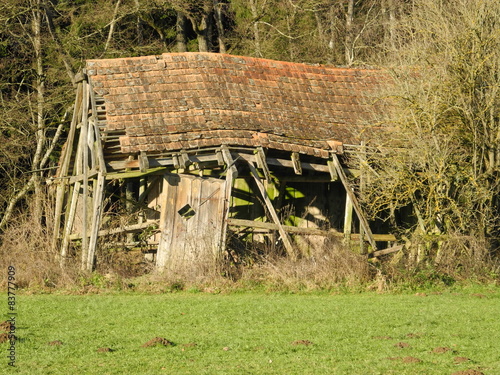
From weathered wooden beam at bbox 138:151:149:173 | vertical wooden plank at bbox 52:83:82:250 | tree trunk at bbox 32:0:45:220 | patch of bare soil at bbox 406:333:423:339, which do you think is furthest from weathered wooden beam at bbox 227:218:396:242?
tree trunk at bbox 32:0:45:220

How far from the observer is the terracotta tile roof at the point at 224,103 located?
16.1 m

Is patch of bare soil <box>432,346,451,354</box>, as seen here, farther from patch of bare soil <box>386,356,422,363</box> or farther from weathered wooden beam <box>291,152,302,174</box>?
weathered wooden beam <box>291,152,302,174</box>

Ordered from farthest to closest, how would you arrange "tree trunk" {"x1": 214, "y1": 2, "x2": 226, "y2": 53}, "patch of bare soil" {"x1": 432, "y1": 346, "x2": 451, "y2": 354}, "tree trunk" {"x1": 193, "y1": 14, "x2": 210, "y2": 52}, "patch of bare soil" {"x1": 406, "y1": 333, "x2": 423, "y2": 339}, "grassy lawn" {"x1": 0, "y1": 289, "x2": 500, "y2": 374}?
1. "tree trunk" {"x1": 214, "y1": 2, "x2": 226, "y2": 53}
2. "tree trunk" {"x1": 193, "y1": 14, "x2": 210, "y2": 52}
3. "patch of bare soil" {"x1": 406, "y1": 333, "x2": 423, "y2": 339}
4. "patch of bare soil" {"x1": 432, "y1": 346, "x2": 451, "y2": 354}
5. "grassy lawn" {"x1": 0, "y1": 289, "x2": 500, "y2": 374}

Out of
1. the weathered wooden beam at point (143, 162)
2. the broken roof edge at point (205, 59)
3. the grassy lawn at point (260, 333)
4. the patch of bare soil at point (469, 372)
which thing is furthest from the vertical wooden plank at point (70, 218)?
the patch of bare soil at point (469, 372)

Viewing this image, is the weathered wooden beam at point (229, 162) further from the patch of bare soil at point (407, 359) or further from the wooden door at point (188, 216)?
the patch of bare soil at point (407, 359)

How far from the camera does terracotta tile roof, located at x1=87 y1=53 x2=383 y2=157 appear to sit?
52.9 feet

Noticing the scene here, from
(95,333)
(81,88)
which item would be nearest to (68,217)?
(81,88)

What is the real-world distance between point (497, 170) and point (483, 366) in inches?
305

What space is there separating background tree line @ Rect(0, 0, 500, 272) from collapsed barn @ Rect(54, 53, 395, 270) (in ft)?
3.54

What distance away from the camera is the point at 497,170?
51.6ft

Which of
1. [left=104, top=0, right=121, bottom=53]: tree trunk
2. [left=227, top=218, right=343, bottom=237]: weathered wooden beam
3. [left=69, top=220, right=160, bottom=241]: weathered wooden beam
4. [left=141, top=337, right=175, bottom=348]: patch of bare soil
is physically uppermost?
[left=104, top=0, right=121, bottom=53]: tree trunk

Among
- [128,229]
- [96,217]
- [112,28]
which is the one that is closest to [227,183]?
[128,229]

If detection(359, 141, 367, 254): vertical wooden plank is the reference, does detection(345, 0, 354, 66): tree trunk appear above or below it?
above

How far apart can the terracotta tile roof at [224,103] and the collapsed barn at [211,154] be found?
3 centimetres
